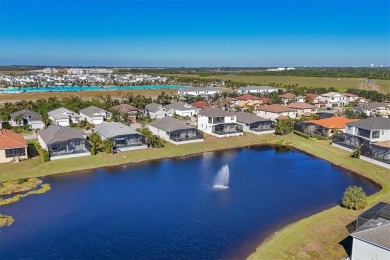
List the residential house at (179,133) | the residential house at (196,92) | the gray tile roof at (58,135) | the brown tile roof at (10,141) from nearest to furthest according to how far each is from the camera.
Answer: the brown tile roof at (10,141) → the gray tile roof at (58,135) → the residential house at (179,133) → the residential house at (196,92)

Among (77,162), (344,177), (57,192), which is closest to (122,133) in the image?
(77,162)

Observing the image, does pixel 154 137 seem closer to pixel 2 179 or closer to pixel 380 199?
pixel 2 179

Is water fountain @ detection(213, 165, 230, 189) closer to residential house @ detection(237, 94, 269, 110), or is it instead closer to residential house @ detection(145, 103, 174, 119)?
residential house @ detection(145, 103, 174, 119)

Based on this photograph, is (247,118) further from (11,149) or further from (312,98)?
(312,98)

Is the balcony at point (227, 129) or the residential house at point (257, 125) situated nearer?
the balcony at point (227, 129)

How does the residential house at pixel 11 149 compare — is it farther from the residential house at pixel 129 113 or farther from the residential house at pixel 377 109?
the residential house at pixel 377 109

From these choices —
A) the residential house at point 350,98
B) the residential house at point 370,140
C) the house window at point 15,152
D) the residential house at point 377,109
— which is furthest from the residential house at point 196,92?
the house window at point 15,152

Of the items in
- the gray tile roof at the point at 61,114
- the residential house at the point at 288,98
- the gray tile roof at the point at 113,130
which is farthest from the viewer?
the residential house at the point at 288,98
